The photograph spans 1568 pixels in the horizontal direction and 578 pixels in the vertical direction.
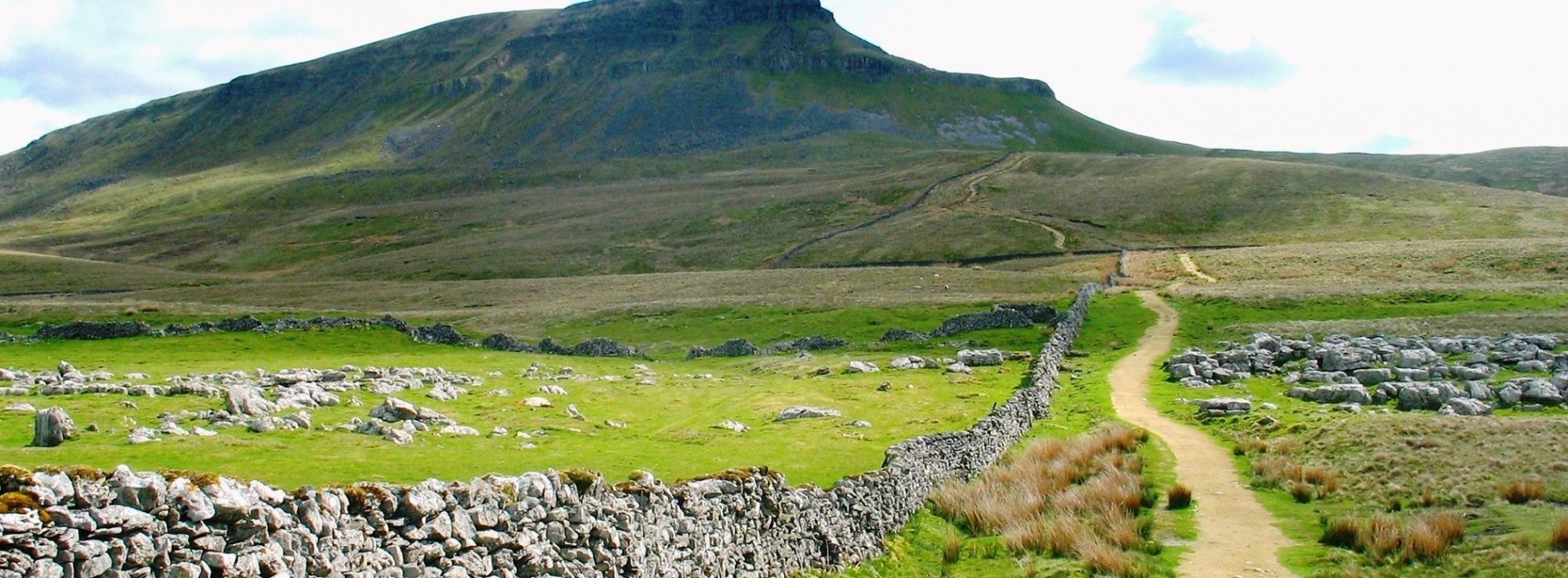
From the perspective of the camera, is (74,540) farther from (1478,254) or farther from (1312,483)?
(1478,254)

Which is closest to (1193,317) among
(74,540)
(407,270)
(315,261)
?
(74,540)

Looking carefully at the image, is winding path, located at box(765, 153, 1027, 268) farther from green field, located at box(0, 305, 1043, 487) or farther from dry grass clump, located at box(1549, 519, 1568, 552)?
dry grass clump, located at box(1549, 519, 1568, 552)

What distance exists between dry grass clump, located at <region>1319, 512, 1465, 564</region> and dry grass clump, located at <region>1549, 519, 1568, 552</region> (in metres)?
1.36

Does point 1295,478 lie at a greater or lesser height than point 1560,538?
lesser

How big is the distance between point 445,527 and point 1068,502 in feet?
49.0

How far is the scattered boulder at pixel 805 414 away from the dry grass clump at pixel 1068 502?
7.02 metres

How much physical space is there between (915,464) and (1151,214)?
128306 millimetres

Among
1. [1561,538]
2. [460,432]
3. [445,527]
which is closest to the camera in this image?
[445,527]

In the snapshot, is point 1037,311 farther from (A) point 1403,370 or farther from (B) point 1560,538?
(B) point 1560,538

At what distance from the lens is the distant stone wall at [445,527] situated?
28.0 feet

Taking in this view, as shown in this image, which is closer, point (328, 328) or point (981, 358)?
point (981, 358)

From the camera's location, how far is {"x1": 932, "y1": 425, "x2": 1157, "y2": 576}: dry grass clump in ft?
65.7

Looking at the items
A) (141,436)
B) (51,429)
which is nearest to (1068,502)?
(141,436)

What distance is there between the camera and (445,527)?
11.6 metres
